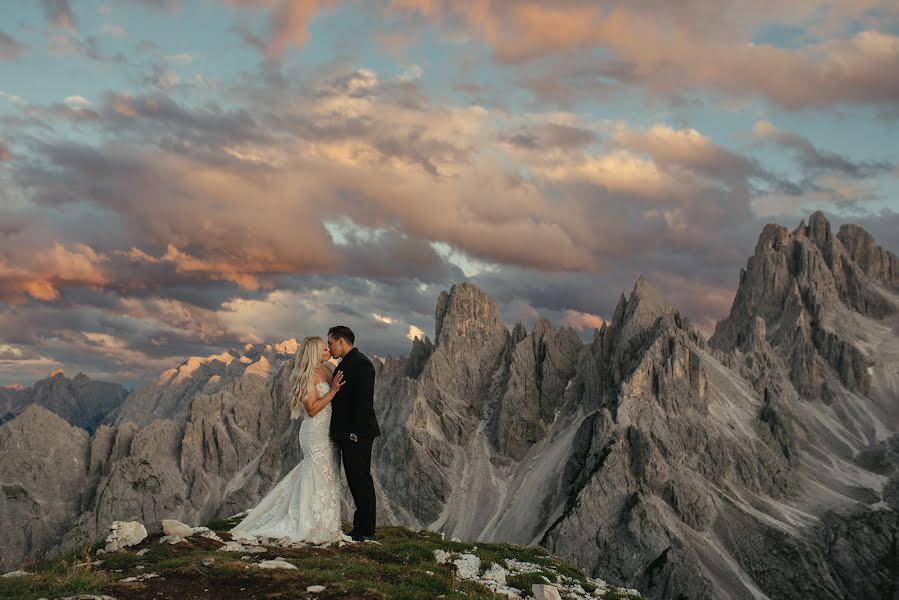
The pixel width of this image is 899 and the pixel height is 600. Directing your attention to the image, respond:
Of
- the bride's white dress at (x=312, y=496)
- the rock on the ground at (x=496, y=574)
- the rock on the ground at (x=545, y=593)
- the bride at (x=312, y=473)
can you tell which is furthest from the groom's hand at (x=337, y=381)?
the rock on the ground at (x=545, y=593)

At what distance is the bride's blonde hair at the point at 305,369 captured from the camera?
24.3 m

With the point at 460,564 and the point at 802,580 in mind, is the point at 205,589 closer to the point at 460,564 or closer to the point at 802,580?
the point at 460,564

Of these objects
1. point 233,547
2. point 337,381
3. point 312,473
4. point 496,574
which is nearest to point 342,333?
point 337,381

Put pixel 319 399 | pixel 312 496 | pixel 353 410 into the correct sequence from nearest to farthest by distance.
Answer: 1. pixel 319 399
2. pixel 353 410
3. pixel 312 496

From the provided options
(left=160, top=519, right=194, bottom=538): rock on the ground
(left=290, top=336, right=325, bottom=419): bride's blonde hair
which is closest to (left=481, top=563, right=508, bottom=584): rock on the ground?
(left=290, top=336, right=325, bottom=419): bride's blonde hair

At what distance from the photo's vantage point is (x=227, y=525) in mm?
33438

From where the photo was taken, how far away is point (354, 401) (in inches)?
970

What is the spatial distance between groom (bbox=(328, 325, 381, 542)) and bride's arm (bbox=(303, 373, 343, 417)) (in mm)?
326

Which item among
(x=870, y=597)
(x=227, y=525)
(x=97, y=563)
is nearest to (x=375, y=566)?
(x=97, y=563)

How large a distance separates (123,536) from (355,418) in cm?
819

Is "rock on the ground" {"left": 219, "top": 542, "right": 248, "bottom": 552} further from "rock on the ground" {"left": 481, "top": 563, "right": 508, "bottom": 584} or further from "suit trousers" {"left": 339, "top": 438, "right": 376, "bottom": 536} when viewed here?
"rock on the ground" {"left": 481, "top": 563, "right": 508, "bottom": 584}

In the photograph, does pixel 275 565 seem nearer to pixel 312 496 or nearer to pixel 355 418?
pixel 312 496

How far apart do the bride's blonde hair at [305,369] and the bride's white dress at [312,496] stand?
1.83 ft

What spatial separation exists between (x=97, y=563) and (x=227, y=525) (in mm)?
14895
